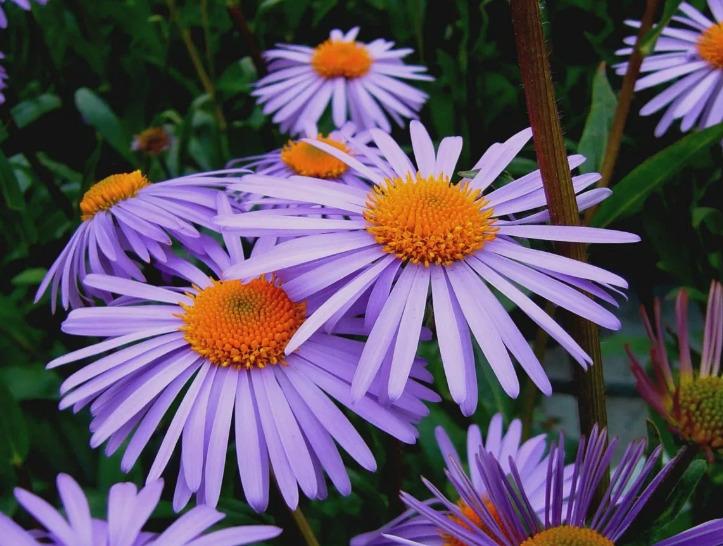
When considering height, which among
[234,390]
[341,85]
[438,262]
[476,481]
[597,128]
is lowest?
[476,481]

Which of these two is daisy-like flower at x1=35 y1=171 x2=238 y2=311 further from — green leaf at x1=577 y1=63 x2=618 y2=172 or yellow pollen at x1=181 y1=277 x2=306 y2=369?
green leaf at x1=577 y1=63 x2=618 y2=172

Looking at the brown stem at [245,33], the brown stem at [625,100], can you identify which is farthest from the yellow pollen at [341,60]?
the brown stem at [625,100]

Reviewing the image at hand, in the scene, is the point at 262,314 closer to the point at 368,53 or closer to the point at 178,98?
the point at 368,53

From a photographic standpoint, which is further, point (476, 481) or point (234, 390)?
point (476, 481)

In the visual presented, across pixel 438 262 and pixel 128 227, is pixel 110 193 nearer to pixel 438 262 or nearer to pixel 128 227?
pixel 128 227

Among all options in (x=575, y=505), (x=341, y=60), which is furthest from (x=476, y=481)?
(x=341, y=60)
